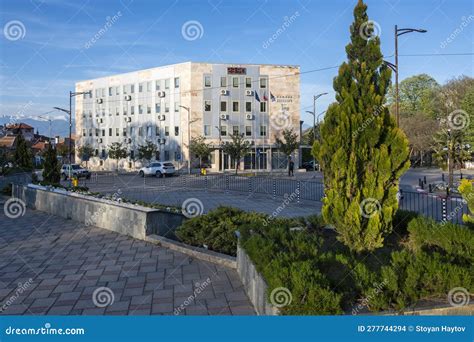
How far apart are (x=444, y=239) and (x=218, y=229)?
155 inches

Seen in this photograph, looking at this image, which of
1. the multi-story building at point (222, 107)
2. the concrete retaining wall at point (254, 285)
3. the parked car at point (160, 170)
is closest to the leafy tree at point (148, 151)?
the multi-story building at point (222, 107)

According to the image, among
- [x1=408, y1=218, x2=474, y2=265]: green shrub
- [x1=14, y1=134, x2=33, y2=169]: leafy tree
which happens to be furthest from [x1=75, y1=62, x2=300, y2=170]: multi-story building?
[x1=408, y1=218, x2=474, y2=265]: green shrub

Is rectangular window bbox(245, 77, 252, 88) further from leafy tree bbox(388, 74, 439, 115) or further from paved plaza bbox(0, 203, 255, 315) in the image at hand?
paved plaza bbox(0, 203, 255, 315)

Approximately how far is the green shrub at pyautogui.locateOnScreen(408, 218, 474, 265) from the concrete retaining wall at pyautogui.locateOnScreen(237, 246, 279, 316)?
7.73 ft

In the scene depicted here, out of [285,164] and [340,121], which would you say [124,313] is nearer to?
[340,121]

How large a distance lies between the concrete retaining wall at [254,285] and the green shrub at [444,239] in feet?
7.73

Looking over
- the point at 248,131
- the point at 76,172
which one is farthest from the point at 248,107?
the point at 76,172

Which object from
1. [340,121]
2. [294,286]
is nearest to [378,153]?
[340,121]

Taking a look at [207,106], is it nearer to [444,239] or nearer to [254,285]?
[444,239]

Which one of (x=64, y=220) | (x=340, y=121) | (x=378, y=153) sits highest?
(x=340, y=121)

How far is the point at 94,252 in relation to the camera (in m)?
8.40

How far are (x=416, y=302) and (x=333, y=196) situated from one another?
240 centimetres

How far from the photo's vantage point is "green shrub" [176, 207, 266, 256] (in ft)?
26.2

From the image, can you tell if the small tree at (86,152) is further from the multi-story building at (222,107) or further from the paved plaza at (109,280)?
the paved plaza at (109,280)
